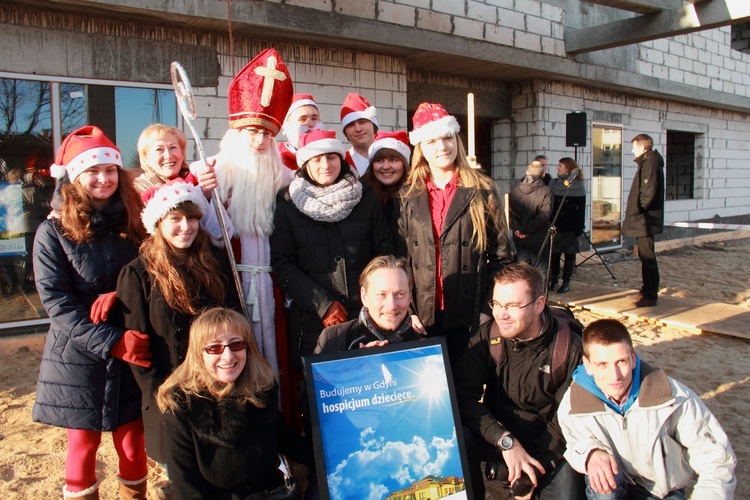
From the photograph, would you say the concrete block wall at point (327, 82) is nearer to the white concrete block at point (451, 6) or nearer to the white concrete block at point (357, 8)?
the white concrete block at point (357, 8)

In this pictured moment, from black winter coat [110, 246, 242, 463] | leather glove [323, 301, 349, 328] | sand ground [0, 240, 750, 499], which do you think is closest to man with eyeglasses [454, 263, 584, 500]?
leather glove [323, 301, 349, 328]

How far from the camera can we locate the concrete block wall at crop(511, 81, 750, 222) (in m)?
9.45

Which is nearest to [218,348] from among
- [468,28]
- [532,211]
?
[532,211]

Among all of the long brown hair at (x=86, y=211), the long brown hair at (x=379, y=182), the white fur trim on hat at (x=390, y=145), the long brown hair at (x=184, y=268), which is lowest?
the long brown hair at (x=184, y=268)

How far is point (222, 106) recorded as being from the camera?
5914mm

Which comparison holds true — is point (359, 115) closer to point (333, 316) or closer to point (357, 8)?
point (333, 316)

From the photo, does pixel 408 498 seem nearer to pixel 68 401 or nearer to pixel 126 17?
pixel 68 401

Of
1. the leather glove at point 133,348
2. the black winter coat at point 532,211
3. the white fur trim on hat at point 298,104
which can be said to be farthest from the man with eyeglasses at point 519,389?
the black winter coat at point 532,211

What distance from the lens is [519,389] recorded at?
2.52 metres

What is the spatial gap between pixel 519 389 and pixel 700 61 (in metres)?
12.5

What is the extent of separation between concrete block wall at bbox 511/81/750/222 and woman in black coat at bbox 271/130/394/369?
7264 mm

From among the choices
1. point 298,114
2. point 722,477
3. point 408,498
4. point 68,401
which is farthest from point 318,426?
point 298,114

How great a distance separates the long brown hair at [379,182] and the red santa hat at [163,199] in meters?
1.04

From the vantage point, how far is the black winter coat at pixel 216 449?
212 cm
